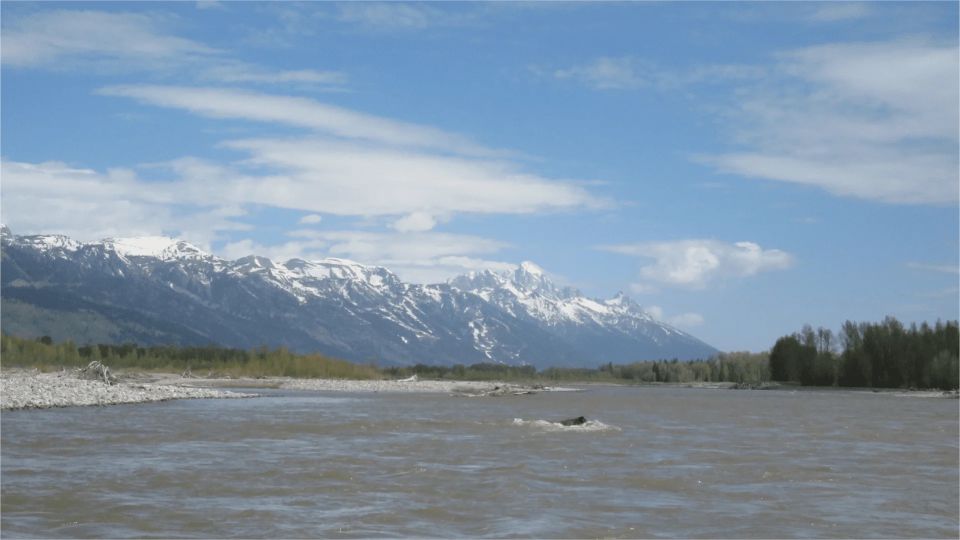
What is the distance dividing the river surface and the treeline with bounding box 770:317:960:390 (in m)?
122

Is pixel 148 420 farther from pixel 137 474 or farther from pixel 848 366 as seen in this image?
pixel 848 366

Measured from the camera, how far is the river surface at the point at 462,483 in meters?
18.7

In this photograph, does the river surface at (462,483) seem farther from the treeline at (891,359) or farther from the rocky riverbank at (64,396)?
the treeline at (891,359)

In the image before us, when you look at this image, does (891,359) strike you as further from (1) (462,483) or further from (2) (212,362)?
(1) (462,483)

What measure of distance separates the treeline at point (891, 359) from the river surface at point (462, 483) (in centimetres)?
12227

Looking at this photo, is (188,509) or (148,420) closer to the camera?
(188,509)

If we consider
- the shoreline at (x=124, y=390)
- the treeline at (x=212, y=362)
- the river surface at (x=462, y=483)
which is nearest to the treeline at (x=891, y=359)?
the shoreline at (x=124, y=390)

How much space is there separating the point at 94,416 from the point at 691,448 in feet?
107

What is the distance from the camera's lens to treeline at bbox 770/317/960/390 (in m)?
155

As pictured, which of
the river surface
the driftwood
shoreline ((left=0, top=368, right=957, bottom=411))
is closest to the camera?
the river surface

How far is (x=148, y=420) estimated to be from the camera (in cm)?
4850

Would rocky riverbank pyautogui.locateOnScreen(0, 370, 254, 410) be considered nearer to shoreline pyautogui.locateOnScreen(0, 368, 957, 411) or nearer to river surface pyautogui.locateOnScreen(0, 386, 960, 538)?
shoreline pyautogui.locateOnScreen(0, 368, 957, 411)

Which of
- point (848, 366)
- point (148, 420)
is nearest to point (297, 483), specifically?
point (148, 420)

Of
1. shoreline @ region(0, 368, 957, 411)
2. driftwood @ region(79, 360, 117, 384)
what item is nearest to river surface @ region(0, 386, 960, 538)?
shoreline @ region(0, 368, 957, 411)
